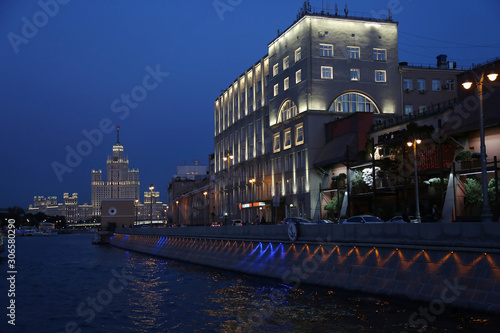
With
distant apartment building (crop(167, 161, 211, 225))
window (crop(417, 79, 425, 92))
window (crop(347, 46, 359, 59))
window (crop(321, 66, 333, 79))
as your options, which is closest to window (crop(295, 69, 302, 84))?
window (crop(321, 66, 333, 79))

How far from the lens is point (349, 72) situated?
68.8 metres

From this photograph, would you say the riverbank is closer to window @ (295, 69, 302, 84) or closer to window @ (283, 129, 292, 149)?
window @ (283, 129, 292, 149)

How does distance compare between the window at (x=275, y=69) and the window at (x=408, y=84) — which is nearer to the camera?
the window at (x=408, y=84)

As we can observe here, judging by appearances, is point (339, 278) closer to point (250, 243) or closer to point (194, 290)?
point (194, 290)

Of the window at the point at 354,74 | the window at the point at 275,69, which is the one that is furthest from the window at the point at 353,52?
the window at the point at 275,69

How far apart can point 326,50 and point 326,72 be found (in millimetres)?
3060

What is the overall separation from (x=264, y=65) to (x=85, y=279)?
54352 millimetres

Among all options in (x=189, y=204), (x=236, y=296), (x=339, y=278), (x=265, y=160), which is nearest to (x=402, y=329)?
(x=339, y=278)

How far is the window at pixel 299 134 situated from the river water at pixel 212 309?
35.2 m

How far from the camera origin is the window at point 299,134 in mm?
68750

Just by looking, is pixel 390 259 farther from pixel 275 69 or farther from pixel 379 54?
pixel 275 69

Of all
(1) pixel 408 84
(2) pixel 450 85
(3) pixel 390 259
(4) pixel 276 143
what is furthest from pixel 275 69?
(3) pixel 390 259

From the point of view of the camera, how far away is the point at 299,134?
229 feet

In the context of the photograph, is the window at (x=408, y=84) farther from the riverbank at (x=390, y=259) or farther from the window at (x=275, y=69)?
the riverbank at (x=390, y=259)
